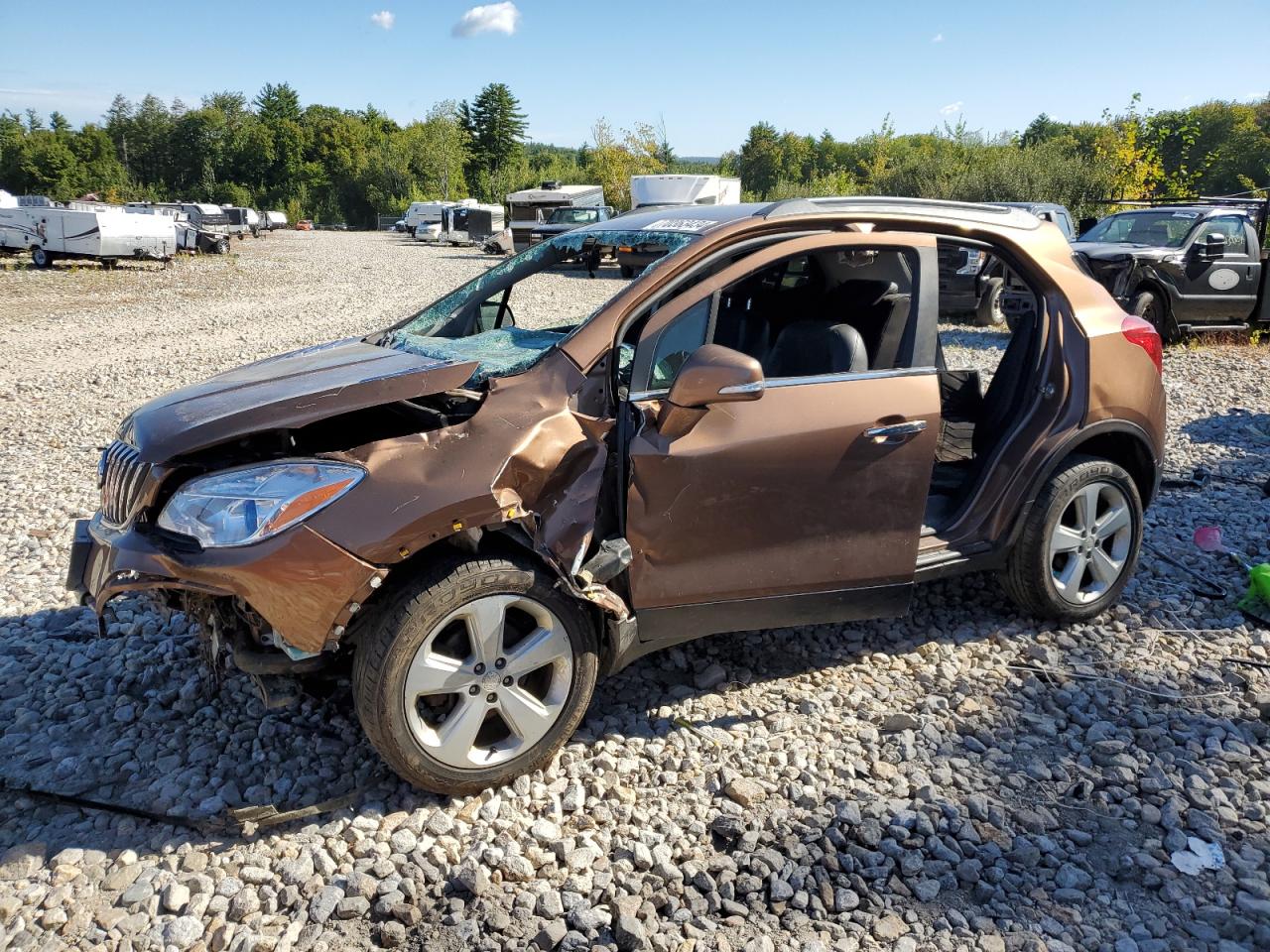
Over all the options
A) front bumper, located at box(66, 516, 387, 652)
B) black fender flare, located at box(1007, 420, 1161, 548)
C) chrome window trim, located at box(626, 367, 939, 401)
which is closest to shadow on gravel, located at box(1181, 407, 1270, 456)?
black fender flare, located at box(1007, 420, 1161, 548)

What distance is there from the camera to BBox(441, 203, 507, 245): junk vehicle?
4438cm

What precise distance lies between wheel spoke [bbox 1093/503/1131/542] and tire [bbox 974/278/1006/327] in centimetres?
964

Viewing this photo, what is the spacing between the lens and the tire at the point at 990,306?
13438 millimetres

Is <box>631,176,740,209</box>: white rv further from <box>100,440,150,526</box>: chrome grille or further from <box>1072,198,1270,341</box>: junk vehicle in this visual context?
<box>100,440,150,526</box>: chrome grille

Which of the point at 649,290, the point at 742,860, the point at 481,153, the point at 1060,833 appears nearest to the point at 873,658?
the point at 1060,833

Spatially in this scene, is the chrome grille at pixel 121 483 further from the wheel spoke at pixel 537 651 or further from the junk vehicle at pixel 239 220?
the junk vehicle at pixel 239 220

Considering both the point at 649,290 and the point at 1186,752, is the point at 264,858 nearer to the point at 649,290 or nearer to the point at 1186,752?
the point at 649,290

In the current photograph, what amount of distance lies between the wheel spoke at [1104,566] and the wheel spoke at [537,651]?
264 centimetres

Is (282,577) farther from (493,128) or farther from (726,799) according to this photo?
(493,128)

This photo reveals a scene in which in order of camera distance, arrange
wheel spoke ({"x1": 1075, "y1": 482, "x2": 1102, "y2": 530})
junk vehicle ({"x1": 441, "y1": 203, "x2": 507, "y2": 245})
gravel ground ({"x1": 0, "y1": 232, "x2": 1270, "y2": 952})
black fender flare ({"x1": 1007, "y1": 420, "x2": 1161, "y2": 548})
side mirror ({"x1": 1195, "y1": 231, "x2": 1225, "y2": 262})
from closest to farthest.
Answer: gravel ground ({"x1": 0, "y1": 232, "x2": 1270, "y2": 952}), black fender flare ({"x1": 1007, "y1": 420, "x2": 1161, "y2": 548}), wheel spoke ({"x1": 1075, "y1": 482, "x2": 1102, "y2": 530}), side mirror ({"x1": 1195, "y1": 231, "x2": 1225, "y2": 262}), junk vehicle ({"x1": 441, "y1": 203, "x2": 507, "y2": 245})

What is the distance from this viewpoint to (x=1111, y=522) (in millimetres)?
4180

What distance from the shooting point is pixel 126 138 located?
8950 centimetres

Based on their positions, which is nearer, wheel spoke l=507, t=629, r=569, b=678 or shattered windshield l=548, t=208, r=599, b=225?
wheel spoke l=507, t=629, r=569, b=678

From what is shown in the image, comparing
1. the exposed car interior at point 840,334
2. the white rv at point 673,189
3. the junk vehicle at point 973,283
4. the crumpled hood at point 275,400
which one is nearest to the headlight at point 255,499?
the crumpled hood at point 275,400
